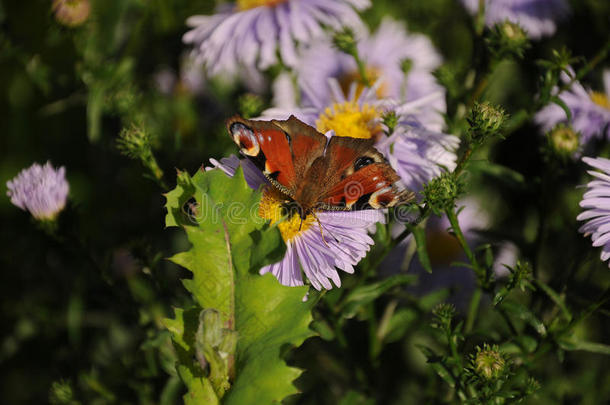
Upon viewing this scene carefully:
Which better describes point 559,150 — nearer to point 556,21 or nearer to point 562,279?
point 562,279

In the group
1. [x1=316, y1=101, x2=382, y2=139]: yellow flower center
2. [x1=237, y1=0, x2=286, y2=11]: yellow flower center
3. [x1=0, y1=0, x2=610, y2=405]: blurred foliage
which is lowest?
A: [x1=0, y1=0, x2=610, y2=405]: blurred foliage

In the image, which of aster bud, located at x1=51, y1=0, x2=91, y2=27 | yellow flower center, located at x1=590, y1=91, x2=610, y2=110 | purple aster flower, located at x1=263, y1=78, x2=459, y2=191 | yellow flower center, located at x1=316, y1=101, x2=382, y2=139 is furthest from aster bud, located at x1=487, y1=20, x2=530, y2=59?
aster bud, located at x1=51, y1=0, x2=91, y2=27

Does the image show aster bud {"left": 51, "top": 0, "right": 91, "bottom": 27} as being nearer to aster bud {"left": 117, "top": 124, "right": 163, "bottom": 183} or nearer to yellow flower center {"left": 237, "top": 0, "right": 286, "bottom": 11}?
yellow flower center {"left": 237, "top": 0, "right": 286, "bottom": 11}

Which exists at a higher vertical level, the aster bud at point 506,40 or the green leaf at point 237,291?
the aster bud at point 506,40

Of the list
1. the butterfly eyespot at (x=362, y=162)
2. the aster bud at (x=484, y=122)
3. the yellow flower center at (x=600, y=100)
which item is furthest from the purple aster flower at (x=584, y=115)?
the butterfly eyespot at (x=362, y=162)

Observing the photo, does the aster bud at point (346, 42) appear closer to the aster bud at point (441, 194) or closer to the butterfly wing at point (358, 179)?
the butterfly wing at point (358, 179)

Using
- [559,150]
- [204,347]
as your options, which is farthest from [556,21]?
[204,347]
